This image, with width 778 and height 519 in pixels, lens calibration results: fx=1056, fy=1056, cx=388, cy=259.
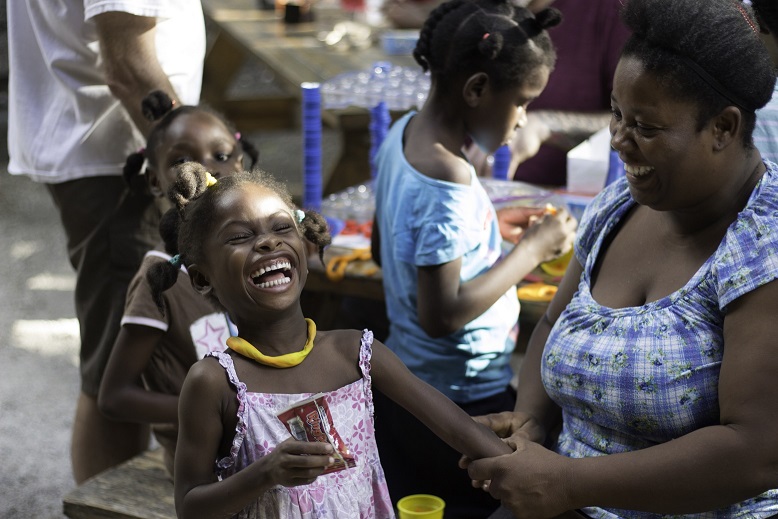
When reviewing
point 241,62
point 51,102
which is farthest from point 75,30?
point 241,62

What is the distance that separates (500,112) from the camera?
273cm

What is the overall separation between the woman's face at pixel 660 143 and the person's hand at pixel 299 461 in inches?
30.6

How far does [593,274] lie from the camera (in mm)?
2205

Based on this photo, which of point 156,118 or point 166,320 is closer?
point 166,320

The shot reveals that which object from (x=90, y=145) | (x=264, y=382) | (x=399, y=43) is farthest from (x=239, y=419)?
(x=399, y=43)

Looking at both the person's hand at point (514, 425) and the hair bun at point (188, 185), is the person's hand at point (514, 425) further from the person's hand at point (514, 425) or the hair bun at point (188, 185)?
the hair bun at point (188, 185)

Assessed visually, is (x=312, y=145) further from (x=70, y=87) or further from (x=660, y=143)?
(x=660, y=143)

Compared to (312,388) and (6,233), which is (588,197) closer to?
(312,388)

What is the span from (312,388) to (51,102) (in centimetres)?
164

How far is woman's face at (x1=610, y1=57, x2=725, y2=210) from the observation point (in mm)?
1881

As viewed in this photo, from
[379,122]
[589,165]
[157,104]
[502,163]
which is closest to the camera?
[157,104]

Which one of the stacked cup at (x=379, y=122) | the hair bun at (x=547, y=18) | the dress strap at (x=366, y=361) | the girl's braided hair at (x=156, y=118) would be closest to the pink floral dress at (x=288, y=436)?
the dress strap at (x=366, y=361)

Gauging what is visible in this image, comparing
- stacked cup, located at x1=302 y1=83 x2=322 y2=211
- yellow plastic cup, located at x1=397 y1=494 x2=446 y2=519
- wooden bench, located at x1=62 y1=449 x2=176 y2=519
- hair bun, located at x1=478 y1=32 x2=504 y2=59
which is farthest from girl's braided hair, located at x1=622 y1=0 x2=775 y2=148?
stacked cup, located at x1=302 y1=83 x2=322 y2=211

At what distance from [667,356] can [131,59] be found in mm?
1670
